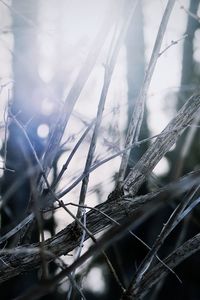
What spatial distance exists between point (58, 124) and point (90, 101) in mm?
735

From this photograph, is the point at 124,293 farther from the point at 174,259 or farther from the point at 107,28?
the point at 107,28

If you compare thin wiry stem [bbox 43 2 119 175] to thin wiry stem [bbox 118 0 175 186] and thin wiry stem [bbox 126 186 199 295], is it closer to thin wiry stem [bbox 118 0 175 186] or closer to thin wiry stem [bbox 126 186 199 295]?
thin wiry stem [bbox 118 0 175 186]

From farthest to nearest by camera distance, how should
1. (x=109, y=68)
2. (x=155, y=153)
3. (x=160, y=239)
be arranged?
(x=155, y=153) < (x=109, y=68) < (x=160, y=239)

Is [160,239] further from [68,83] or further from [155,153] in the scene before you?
[68,83]

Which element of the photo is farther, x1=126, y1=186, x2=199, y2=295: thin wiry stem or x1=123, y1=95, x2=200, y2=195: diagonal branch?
x1=123, y1=95, x2=200, y2=195: diagonal branch

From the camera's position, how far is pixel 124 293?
0.97 m

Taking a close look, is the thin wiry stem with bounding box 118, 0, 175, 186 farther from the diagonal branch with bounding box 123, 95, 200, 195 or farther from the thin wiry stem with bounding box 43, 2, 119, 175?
the thin wiry stem with bounding box 43, 2, 119, 175

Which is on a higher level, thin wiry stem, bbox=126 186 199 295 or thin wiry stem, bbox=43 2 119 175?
thin wiry stem, bbox=43 2 119 175

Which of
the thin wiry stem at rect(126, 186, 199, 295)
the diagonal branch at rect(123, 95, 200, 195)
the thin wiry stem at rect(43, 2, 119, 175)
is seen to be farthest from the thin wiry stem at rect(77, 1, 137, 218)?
the thin wiry stem at rect(126, 186, 199, 295)

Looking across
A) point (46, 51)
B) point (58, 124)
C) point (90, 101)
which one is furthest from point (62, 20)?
point (58, 124)

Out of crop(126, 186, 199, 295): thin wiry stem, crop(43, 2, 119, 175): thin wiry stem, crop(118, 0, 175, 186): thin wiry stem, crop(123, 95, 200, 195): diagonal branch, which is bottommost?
crop(126, 186, 199, 295): thin wiry stem

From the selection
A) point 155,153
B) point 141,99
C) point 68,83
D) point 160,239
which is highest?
point 68,83

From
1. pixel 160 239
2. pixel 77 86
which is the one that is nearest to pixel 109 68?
pixel 77 86

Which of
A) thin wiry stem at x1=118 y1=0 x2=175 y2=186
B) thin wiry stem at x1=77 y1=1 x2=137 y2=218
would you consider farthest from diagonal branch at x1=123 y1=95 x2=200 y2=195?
thin wiry stem at x1=77 y1=1 x2=137 y2=218
